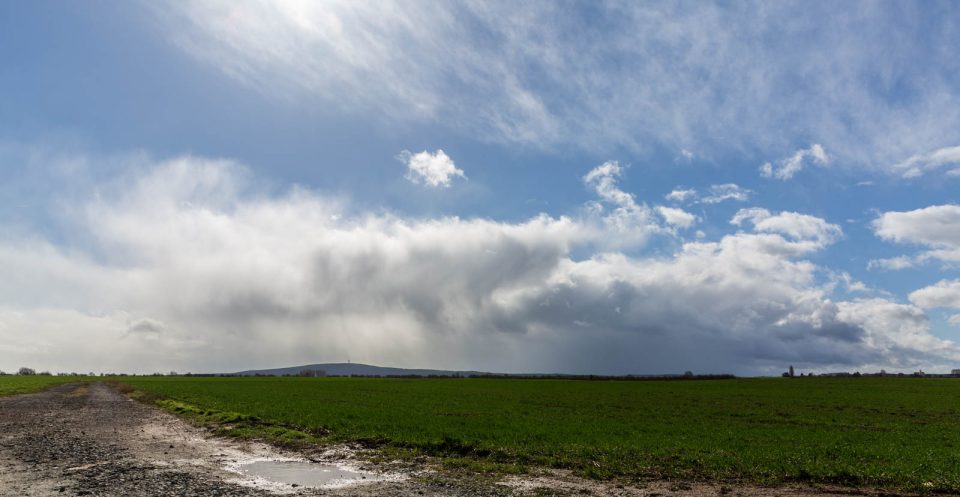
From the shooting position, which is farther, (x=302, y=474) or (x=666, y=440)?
(x=666, y=440)

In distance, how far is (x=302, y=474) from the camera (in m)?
20.0

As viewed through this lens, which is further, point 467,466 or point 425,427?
point 425,427

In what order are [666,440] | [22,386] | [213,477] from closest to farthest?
1. [213,477]
2. [666,440]
3. [22,386]

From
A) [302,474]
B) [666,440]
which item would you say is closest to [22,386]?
[302,474]

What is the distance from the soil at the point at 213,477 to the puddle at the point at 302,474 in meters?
0.44

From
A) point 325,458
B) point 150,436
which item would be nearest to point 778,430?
point 325,458

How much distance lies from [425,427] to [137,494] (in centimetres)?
1856

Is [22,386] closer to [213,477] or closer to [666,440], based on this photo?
[213,477]

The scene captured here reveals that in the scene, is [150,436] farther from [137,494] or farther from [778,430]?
[778,430]

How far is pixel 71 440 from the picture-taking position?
90.8 ft

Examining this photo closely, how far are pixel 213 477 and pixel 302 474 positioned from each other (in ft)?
9.58

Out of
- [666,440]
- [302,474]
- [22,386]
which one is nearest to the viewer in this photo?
[302,474]

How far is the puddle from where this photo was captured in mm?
18500

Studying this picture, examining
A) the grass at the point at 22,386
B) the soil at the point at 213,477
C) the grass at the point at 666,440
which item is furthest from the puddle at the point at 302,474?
the grass at the point at 22,386
